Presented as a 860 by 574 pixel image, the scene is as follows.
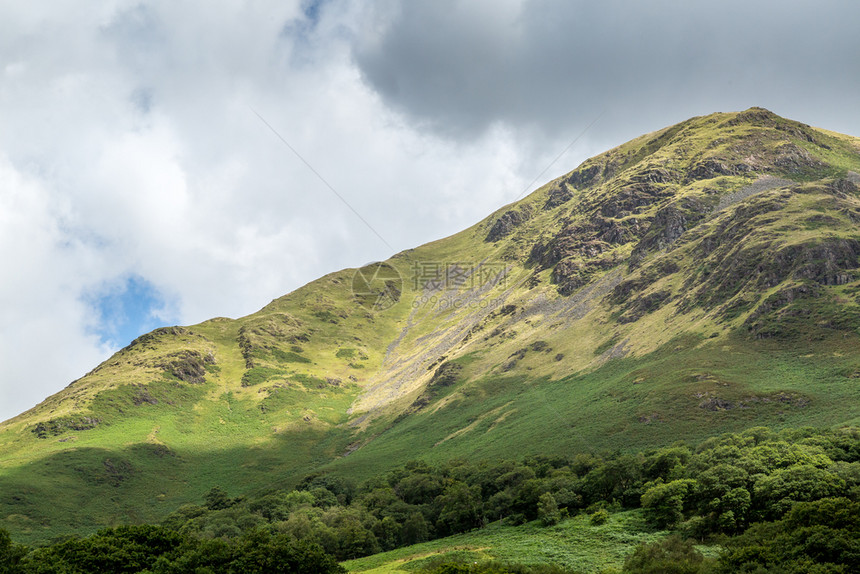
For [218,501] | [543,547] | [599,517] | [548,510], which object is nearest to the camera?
[543,547]

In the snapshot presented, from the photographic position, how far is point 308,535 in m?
114

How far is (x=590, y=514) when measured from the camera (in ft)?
357

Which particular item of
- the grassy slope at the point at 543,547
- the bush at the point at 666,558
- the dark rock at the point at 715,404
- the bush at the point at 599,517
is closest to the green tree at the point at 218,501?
the grassy slope at the point at 543,547

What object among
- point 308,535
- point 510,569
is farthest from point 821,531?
point 308,535

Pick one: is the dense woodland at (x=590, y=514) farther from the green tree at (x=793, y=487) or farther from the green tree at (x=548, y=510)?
the green tree at (x=548, y=510)

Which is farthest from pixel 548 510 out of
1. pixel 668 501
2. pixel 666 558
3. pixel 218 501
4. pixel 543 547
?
pixel 218 501

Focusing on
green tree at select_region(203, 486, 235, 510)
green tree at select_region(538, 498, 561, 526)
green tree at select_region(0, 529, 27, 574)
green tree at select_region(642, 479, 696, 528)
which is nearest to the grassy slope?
green tree at select_region(538, 498, 561, 526)

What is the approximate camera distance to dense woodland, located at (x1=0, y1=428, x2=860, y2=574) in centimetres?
7117

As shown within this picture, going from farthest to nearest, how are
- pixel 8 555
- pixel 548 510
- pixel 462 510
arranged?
pixel 462 510 < pixel 548 510 < pixel 8 555

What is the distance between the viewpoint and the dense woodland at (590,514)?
71.2 metres

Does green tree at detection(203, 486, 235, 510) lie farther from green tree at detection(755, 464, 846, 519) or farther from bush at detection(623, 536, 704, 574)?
green tree at detection(755, 464, 846, 519)

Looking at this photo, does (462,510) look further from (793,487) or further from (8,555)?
(8,555)

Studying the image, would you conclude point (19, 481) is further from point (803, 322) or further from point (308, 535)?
point (803, 322)

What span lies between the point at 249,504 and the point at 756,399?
459 ft
